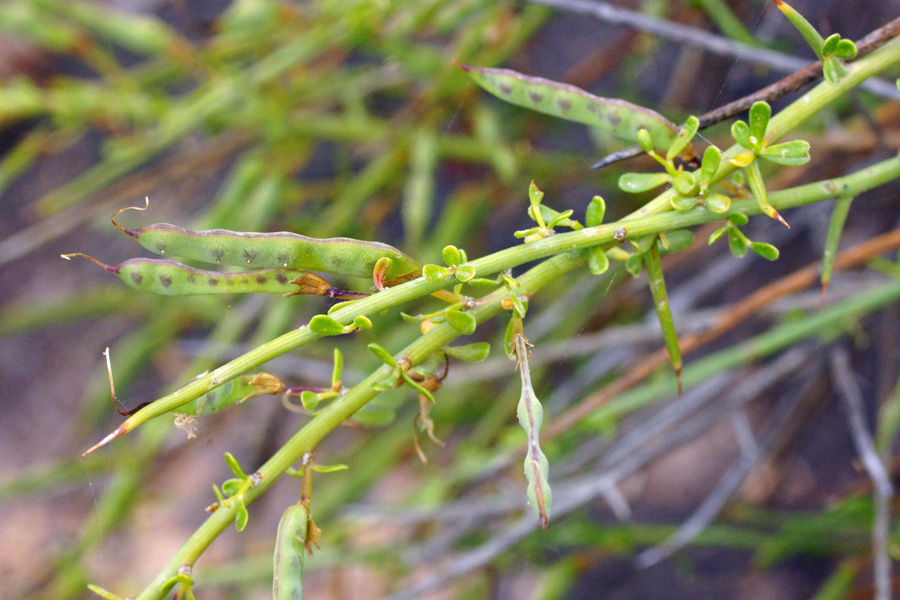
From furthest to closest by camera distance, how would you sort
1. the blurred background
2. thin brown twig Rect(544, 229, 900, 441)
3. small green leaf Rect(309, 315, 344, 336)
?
the blurred background < thin brown twig Rect(544, 229, 900, 441) < small green leaf Rect(309, 315, 344, 336)

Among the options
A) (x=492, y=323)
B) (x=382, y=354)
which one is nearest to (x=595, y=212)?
(x=382, y=354)

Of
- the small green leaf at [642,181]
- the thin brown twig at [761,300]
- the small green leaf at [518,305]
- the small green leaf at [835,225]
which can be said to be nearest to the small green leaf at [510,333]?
the small green leaf at [518,305]

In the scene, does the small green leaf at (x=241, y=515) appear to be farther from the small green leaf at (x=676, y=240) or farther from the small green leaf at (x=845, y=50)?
the small green leaf at (x=845, y=50)

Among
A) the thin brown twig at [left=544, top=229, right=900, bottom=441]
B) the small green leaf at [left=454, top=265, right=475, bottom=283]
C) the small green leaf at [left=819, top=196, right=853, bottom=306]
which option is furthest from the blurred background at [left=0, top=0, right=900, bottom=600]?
the small green leaf at [left=454, top=265, right=475, bottom=283]

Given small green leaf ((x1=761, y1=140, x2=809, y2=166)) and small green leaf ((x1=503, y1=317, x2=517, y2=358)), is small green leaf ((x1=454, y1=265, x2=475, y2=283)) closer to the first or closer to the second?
small green leaf ((x1=503, y1=317, x2=517, y2=358))

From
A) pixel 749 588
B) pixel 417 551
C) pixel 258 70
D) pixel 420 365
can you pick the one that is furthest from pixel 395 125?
pixel 749 588

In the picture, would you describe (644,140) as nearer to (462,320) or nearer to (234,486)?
(462,320)

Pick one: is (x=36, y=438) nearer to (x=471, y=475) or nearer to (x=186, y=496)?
(x=186, y=496)
